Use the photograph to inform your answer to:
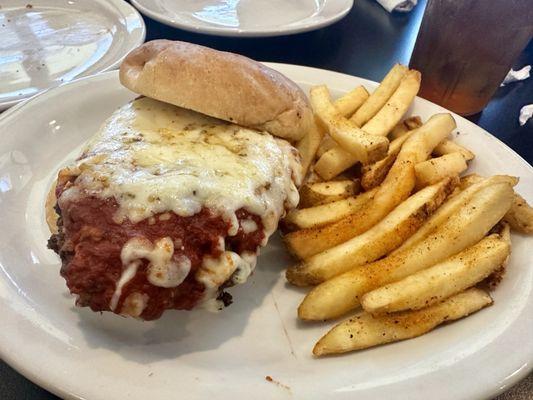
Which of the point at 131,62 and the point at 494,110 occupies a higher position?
the point at 131,62

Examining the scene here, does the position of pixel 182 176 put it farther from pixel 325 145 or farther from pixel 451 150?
pixel 451 150

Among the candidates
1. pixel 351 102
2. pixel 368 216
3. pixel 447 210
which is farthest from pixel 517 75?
pixel 368 216

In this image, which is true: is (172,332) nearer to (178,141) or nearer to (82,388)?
(82,388)

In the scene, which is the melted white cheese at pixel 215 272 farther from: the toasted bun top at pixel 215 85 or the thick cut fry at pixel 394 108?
the thick cut fry at pixel 394 108

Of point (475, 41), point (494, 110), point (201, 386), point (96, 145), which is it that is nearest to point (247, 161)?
point (96, 145)

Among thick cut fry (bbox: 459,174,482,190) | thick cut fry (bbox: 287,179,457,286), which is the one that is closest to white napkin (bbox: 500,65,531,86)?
thick cut fry (bbox: 459,174,482,190)

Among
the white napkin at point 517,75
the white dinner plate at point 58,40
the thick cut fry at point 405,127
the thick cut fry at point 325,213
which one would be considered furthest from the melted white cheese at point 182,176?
the white napkin at point 517,75

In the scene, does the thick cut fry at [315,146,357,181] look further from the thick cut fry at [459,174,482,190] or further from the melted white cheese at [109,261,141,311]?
the melted white cheese at [109,261,141,311]
